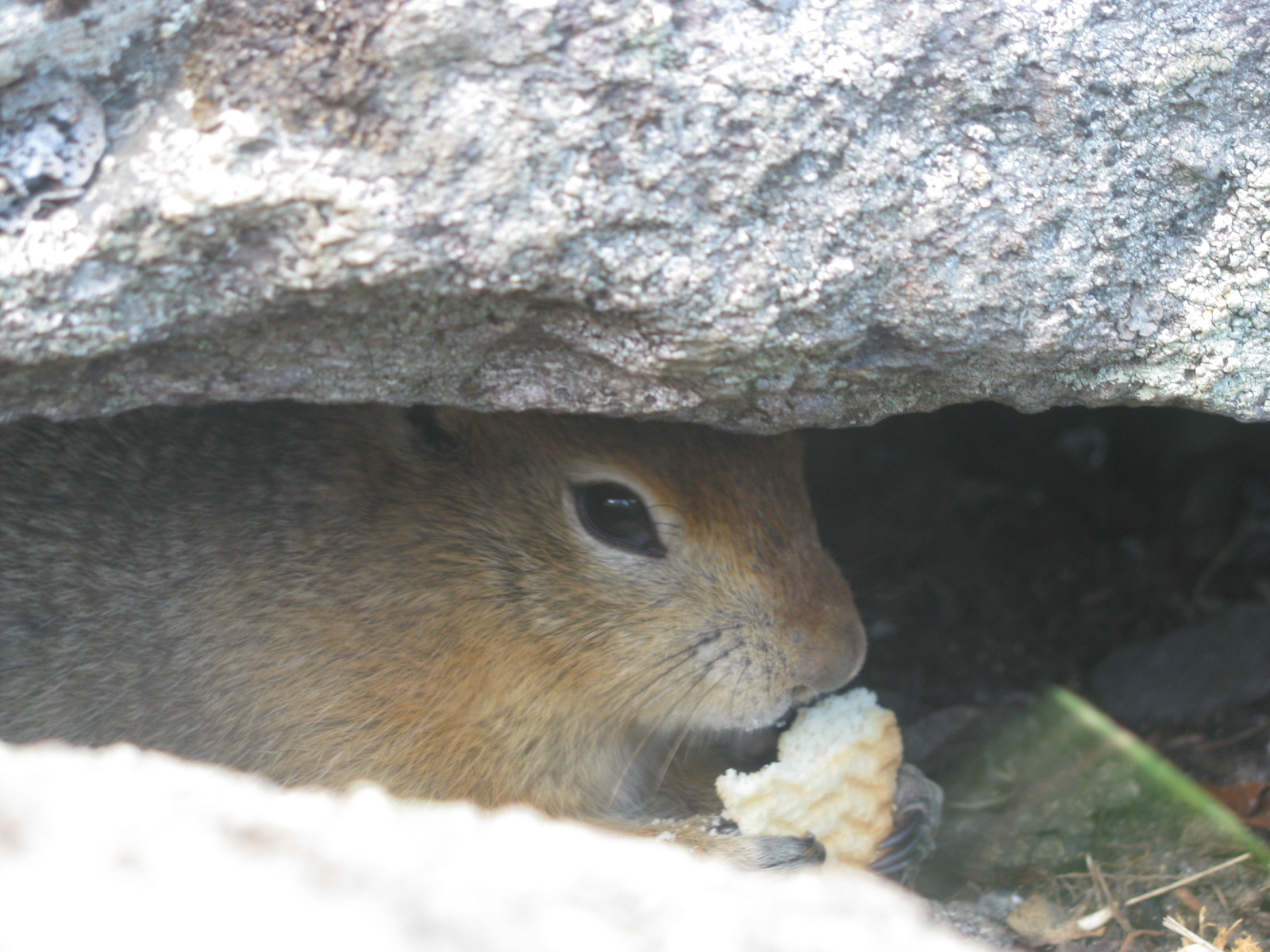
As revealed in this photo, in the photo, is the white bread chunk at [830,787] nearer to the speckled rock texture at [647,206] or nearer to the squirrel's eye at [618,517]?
the squirrel's eye at [618,517]

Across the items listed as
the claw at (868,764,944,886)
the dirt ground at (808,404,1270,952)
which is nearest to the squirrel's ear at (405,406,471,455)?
the dirt ground at (808,404,1270,952)

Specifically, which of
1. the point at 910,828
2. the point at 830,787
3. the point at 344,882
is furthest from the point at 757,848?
the point at 344,882

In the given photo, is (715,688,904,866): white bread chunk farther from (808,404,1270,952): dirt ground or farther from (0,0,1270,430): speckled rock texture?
(0,0,1270,430): speckled rock texture

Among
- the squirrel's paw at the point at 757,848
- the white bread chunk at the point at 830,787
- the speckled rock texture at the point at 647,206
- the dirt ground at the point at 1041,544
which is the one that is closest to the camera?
the speckled rock texture at the point at 647,206

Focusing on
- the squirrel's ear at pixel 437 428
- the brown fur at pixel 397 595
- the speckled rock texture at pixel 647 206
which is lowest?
the brown fur at pixel 397 595

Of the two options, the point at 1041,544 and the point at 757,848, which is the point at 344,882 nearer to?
the point at 757,848

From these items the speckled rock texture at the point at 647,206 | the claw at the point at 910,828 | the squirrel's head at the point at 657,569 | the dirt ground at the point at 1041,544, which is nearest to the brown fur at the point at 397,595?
the squirrel's head at the point at 657,569

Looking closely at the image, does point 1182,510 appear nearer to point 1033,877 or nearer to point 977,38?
point 1033,877
